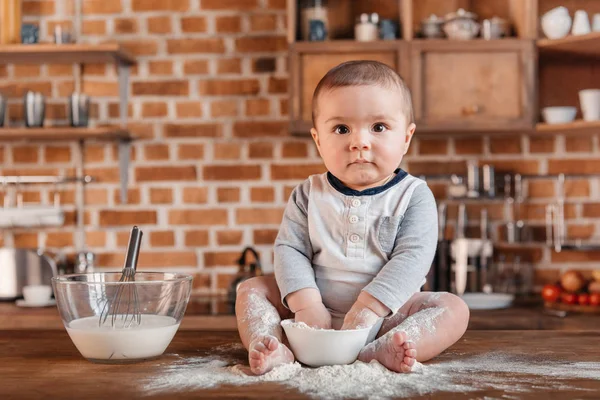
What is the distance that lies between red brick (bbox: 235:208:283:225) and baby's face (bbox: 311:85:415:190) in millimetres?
1456

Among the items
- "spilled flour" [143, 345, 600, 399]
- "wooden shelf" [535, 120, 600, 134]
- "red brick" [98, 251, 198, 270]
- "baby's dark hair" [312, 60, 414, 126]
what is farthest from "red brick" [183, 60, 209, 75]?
"spilled flour" [143, 345, 600, 399]

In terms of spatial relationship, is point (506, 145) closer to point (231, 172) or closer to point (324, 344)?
point (231, 172)

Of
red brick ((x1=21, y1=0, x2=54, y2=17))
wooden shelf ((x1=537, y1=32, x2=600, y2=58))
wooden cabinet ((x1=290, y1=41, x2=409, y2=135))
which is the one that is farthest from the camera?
red brick ((x1=21, y1=0, x2=54, y2=17))

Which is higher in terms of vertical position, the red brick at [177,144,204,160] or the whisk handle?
the red brick at [177,144,204,160]

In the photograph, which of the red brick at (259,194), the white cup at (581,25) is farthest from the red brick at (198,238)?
the white cup at (581,25)

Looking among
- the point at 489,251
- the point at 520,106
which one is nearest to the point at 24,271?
the point at 489,251

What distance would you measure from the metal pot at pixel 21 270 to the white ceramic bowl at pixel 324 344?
1.86 meters

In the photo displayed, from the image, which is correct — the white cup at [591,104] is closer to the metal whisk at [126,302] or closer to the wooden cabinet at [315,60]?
the wooden cabinet at [315,60]

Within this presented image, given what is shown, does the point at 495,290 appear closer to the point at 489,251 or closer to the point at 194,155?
the point at 489,251

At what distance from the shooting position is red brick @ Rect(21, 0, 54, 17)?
2.72m

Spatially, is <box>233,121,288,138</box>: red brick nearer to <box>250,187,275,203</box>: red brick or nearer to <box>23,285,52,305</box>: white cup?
<box>250,187,275,203</box>: red brick

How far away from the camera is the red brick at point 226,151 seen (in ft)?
8.79

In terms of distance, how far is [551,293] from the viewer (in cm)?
238

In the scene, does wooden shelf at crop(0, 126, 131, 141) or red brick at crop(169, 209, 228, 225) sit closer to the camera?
wooden shelf at crop(0, 126, 131, 141)
